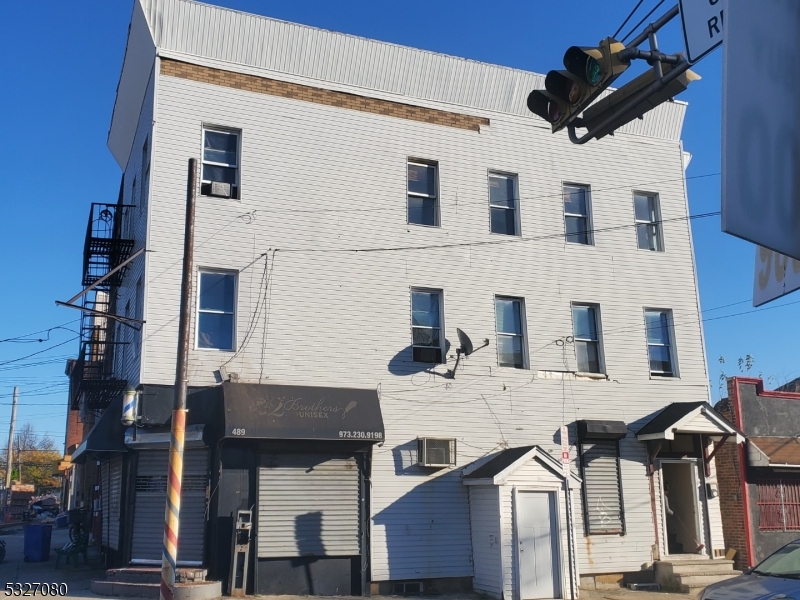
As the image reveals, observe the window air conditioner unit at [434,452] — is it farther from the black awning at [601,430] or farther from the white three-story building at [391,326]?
the black awning at [601,430]

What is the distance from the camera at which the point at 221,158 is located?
59.1 ft

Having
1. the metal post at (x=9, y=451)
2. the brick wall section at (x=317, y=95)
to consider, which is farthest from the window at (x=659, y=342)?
the metal post at (x=9, y=451)

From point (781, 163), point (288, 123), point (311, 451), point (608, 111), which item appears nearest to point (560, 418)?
point (311, 451)

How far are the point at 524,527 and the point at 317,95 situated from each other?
423 inches

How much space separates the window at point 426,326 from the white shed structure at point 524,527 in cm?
281

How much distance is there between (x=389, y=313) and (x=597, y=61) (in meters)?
12.3

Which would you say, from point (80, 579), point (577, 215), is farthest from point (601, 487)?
point (80, 579)

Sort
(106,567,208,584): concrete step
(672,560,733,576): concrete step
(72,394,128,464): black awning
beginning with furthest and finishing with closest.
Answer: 1. (672,560,733,576): concrete step
2. (72,394,128,464): black awning
3. (106,567,208,584): concrete step

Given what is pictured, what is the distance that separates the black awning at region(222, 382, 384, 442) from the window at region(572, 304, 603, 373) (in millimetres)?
5778

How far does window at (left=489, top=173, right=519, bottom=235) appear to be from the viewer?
66.4ft

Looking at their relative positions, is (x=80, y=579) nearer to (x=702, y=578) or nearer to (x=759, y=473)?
(x=702, y=578)

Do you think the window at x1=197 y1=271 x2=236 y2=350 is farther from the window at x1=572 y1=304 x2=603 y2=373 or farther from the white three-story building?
the window at x1=572 y1=304 x2=603 y2=373

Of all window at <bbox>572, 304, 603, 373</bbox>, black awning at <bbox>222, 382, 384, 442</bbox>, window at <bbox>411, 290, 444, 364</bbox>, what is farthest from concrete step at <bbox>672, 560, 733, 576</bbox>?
black awning at <bbox>222, 382, 384, 442</bbox>

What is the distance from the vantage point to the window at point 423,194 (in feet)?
63.9
